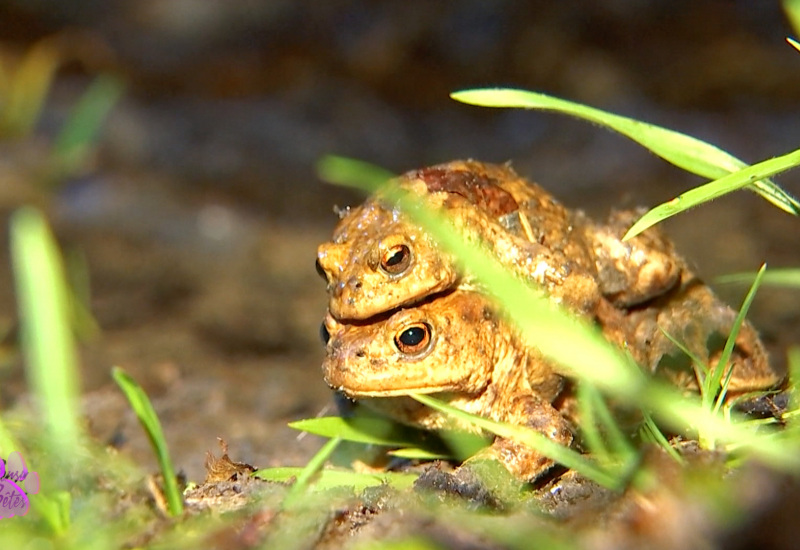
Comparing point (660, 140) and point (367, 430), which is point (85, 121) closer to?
point (367, 430)

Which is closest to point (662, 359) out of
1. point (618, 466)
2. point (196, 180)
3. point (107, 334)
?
point (618, 466)

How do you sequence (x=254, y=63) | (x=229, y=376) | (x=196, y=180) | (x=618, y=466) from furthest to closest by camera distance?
(x=254, y=63) → (x=196, y=180) → (x=229, y=376) → (x=618, y=466)

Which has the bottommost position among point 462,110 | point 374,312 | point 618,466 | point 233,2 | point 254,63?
point 618,466

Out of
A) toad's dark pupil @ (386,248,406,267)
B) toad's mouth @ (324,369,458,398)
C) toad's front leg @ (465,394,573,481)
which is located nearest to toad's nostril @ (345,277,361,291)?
toad's dark pupil @ (386,248,406,267)

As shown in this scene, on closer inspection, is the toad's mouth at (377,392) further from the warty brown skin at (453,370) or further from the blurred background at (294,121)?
the blurred background at (294,121)

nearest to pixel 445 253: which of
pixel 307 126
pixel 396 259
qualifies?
pixel 396 259

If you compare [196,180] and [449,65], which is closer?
[196,180]

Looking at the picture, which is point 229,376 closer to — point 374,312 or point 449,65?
point 374,312
